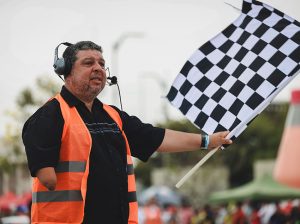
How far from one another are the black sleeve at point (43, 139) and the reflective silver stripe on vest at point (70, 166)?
5cm

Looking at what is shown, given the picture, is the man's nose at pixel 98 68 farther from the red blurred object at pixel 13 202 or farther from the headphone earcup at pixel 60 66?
the red blurred object at pixel 13 202

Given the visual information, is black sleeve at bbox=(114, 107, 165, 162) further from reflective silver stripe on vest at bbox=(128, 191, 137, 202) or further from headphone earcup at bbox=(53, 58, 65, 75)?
headphone earcup at bbox=(53, 58, 65, 75)

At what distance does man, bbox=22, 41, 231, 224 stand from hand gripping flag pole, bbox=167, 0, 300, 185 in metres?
1.02

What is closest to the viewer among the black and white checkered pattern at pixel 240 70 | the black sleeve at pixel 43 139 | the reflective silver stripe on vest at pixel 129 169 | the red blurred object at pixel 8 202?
the black sleeve at pixel 43 139

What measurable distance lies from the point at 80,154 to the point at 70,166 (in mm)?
86

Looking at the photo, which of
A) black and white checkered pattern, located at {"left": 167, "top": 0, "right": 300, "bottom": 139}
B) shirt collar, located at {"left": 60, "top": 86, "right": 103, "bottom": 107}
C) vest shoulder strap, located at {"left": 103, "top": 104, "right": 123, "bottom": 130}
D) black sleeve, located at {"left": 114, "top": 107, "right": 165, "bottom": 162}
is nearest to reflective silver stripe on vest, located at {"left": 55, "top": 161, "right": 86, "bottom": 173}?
shirt collar, located at {"left": 60, "top": 86, "right": 103, "bottom": 107}

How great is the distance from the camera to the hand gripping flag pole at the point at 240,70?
227 inches

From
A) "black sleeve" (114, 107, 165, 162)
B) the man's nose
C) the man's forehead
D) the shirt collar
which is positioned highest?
the man's forehead

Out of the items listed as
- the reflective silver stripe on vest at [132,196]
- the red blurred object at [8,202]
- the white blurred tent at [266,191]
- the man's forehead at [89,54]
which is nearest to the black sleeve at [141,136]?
the reflective silver stripe on vest at [132,196]

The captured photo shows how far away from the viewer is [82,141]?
15.3 feet

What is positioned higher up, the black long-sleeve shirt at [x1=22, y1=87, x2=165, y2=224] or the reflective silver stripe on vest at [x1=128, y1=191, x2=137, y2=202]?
the black long-sleeve shirt at [x1=22, y1=87, x2=165, y2=224]

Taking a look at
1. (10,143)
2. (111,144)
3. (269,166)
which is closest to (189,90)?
(111,144)

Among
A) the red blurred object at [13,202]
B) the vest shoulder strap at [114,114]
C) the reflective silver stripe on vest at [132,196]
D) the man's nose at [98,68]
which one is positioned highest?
the man's nose at [98,68]

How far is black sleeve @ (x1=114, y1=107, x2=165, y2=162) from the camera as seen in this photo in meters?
5.21
